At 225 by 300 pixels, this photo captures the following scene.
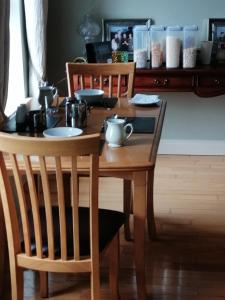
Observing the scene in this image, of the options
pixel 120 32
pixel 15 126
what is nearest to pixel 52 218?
pixel 15 126

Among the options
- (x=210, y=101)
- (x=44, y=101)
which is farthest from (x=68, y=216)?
(x=210, y=101)

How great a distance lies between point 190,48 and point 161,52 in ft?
0.73

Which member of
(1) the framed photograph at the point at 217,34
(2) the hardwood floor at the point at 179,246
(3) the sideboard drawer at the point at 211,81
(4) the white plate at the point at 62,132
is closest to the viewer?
(4) the white plate at the point at 62,132

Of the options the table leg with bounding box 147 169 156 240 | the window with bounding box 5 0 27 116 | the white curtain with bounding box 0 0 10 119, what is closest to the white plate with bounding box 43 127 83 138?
the white curtain with bounding box 0 0 10 119

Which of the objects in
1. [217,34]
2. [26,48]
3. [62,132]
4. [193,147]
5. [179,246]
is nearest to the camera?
[62,132]

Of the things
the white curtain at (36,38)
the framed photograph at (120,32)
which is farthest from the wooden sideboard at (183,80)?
the white curtain at (36,38)

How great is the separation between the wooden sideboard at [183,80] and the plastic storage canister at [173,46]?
3.1 inches

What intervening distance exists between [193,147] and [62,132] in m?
2.19

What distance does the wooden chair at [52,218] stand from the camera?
160 cm

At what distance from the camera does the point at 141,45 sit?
3742mm

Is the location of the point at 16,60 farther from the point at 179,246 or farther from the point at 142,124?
the point at 179,246

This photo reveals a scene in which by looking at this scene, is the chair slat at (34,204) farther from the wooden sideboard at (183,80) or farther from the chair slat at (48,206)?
the wooden sideboard at (183,80)

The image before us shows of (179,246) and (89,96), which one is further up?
(89,96)

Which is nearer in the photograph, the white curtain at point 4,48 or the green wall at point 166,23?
the white curtain at point 4,48
